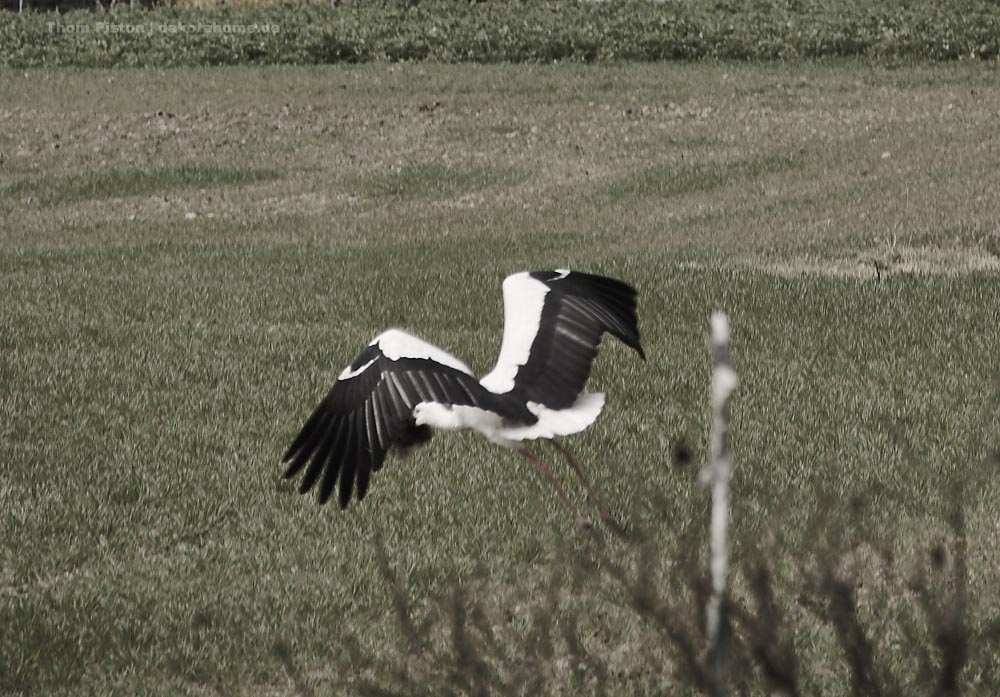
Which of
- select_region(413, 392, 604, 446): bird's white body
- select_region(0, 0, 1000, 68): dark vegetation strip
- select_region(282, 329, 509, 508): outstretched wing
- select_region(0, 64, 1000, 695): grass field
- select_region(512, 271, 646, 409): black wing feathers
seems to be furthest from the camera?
select_region(0, 0, 1000, 68): dark vegetation strip

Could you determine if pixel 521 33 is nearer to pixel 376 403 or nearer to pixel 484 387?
pixel 484 387

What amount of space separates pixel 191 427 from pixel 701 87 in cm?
1744

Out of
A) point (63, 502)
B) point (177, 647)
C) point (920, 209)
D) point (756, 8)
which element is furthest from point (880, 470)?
point (756, 8)

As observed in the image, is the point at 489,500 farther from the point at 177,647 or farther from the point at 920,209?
the point at 920,209

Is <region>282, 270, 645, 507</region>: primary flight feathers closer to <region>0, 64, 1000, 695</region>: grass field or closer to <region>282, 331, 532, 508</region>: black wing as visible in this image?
<region>282, 331, 532, 508</region>: black wing

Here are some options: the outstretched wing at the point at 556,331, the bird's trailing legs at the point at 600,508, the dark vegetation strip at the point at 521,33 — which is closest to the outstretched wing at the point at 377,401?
the outstretched wing at the point at 556,331

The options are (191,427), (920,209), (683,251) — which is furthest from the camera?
(920,209)

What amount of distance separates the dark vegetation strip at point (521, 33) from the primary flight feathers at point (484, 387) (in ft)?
70.5

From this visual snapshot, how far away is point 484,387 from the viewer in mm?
5617

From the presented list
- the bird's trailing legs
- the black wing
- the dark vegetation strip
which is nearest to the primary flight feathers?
the black wing

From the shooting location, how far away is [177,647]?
17.9ft

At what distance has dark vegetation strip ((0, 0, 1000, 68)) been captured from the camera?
89.3 feet

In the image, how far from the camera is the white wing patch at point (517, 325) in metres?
6.00

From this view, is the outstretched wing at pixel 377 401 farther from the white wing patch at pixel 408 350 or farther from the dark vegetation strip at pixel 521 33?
the dark vegetation strip at pixel 521 33
